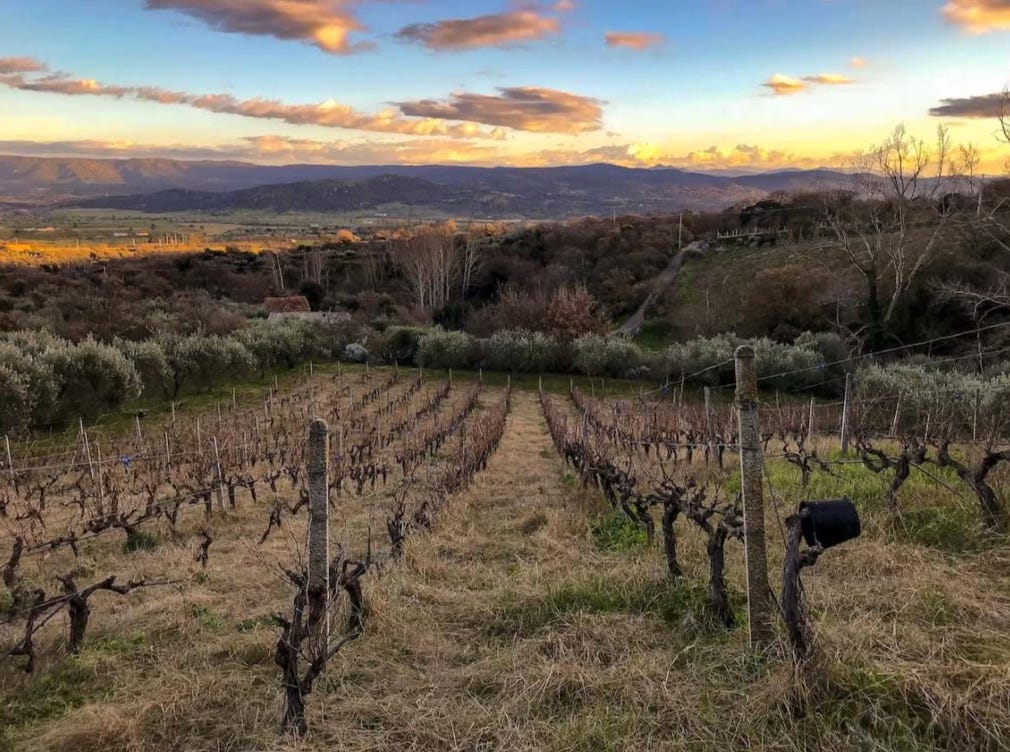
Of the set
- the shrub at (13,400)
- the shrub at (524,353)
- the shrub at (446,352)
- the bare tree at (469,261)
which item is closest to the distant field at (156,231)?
the bare tree at (469,261)

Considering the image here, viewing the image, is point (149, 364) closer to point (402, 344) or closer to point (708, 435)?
point (402, 344)

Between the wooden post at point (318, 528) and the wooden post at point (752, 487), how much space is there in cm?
210

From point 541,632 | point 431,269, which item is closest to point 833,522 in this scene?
point 541,632

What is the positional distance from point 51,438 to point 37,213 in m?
161

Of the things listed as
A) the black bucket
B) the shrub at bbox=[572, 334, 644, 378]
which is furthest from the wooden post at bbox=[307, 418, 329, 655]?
the shrub at bbox=[572, 334, 644, 378]

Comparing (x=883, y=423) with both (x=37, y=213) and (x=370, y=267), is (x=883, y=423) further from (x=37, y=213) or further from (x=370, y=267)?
(x=37, y=213)

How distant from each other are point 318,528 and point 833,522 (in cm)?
250

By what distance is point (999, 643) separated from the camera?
3373mm

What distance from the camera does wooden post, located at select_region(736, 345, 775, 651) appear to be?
Answer: 10.9 feet

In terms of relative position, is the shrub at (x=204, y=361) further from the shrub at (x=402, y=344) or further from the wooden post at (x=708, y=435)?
the wooden post at (x=708, y=435)

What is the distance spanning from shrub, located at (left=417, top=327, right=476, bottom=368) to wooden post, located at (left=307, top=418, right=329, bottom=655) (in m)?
25.8

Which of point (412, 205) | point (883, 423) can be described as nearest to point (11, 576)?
point (883, 423)

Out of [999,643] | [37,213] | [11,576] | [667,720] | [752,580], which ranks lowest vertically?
[11,576]

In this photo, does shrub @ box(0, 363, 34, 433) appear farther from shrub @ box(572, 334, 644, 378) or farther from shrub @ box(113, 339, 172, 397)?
shrub @ box(572, 334, 644, 378)
